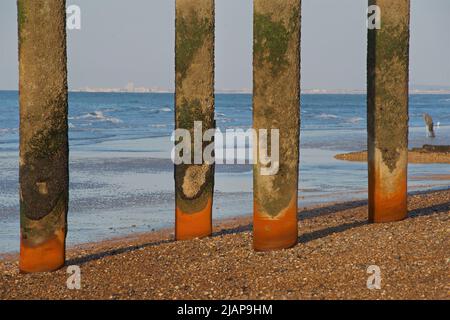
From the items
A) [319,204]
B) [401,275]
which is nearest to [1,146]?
[319,204]

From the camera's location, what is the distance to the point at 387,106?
1043cm

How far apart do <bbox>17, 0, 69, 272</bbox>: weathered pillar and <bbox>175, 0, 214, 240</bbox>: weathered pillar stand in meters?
1.84

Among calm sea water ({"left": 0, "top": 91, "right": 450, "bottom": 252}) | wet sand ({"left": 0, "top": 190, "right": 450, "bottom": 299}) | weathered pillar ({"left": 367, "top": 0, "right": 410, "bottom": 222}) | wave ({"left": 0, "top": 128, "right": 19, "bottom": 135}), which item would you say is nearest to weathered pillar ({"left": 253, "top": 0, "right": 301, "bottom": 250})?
wet sand ({"left": 0, "top": 190, "right": 450, "bottom": 299})

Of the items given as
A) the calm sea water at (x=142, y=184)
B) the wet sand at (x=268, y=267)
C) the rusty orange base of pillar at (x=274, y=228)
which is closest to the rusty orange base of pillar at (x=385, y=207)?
→ the wet sand at (x=268, y=267)

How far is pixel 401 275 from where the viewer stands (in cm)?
806

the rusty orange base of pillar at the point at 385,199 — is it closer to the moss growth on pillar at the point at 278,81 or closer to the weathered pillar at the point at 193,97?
the moss growth on pillar at the point at 278,81

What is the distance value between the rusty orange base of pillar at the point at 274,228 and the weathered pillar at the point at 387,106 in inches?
60.9

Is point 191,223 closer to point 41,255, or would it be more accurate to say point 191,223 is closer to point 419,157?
point 41,255

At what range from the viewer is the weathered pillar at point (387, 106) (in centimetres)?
1040

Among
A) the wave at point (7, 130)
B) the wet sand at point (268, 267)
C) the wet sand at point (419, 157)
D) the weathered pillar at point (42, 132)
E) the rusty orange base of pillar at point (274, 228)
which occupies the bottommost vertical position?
the wave at point (7, 130)

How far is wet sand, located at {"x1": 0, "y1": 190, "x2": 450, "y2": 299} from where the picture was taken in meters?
7.87

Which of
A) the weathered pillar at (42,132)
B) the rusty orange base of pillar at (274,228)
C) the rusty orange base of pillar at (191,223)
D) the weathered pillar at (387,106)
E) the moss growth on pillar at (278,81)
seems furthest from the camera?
the rusty orange base of pillar at (191,223)

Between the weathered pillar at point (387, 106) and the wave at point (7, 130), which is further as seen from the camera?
the wave at point (7, 130)

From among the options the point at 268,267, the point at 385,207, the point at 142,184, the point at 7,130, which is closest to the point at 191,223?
the point at 268,267
